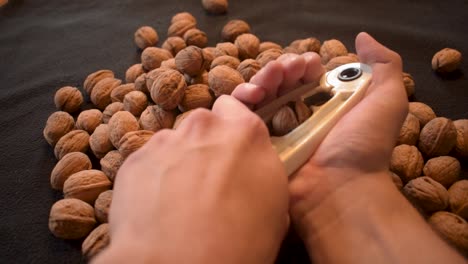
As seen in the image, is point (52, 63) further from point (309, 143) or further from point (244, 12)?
point (309, 143)

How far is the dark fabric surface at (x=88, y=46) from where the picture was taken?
0.93 m

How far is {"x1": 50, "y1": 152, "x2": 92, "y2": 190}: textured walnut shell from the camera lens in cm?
92

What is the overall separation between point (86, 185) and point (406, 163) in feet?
2.48

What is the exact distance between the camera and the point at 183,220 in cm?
47

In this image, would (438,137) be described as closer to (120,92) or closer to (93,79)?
(120,92)

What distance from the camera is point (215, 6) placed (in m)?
1.48

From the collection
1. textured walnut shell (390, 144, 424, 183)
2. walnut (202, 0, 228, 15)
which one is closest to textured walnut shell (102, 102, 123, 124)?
walnut (202, 0, 228, 15)

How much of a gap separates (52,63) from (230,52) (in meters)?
0.68

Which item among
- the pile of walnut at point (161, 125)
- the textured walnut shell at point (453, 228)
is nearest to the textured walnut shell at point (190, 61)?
the pile of walnut at point (161, 125)

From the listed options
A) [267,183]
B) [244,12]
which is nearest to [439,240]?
[267,183]

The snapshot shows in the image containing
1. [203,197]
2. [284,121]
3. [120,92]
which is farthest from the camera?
[120,92]

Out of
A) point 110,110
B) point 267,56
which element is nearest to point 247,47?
point 267,56

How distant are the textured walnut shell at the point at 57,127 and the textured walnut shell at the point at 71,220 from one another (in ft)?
0.82

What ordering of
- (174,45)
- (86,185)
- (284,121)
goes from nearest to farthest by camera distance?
1. (284,121)
2. (86,185)
3. (174,45)
